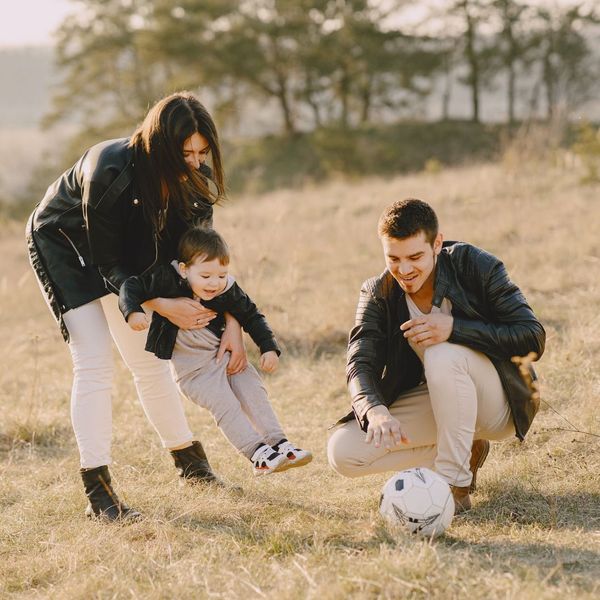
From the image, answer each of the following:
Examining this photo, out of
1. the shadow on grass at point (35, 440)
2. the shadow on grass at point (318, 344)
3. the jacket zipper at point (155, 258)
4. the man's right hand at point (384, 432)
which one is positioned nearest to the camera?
the man's right hand at point (384, 432)

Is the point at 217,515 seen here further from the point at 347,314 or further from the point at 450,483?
the point at 347,314

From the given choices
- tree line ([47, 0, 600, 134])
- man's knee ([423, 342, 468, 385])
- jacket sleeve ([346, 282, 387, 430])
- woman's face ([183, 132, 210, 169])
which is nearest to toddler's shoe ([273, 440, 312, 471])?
jacket sleeve ([346, 282, 387, 430])

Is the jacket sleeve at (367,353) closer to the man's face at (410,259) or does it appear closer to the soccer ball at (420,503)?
the man's face at (410,259)

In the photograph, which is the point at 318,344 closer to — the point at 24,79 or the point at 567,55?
the point at 567,55

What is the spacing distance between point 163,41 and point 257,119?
20.3 ft

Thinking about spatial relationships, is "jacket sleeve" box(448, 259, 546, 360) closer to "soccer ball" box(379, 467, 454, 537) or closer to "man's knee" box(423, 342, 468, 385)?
"man's knee" box(423, 342, 468, 385)

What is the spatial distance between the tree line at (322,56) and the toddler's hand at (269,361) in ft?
77.1

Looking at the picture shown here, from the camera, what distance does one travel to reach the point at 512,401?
358 cm

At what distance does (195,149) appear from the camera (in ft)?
11.7

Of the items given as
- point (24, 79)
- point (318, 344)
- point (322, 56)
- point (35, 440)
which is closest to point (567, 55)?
point (322, 56)

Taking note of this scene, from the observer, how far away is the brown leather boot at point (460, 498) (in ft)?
11.6

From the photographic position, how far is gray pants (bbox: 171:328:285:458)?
3762 millimetres

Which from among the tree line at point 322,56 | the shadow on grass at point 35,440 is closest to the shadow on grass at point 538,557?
the shadow on grass at point 35,440

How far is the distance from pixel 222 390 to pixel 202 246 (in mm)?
709
